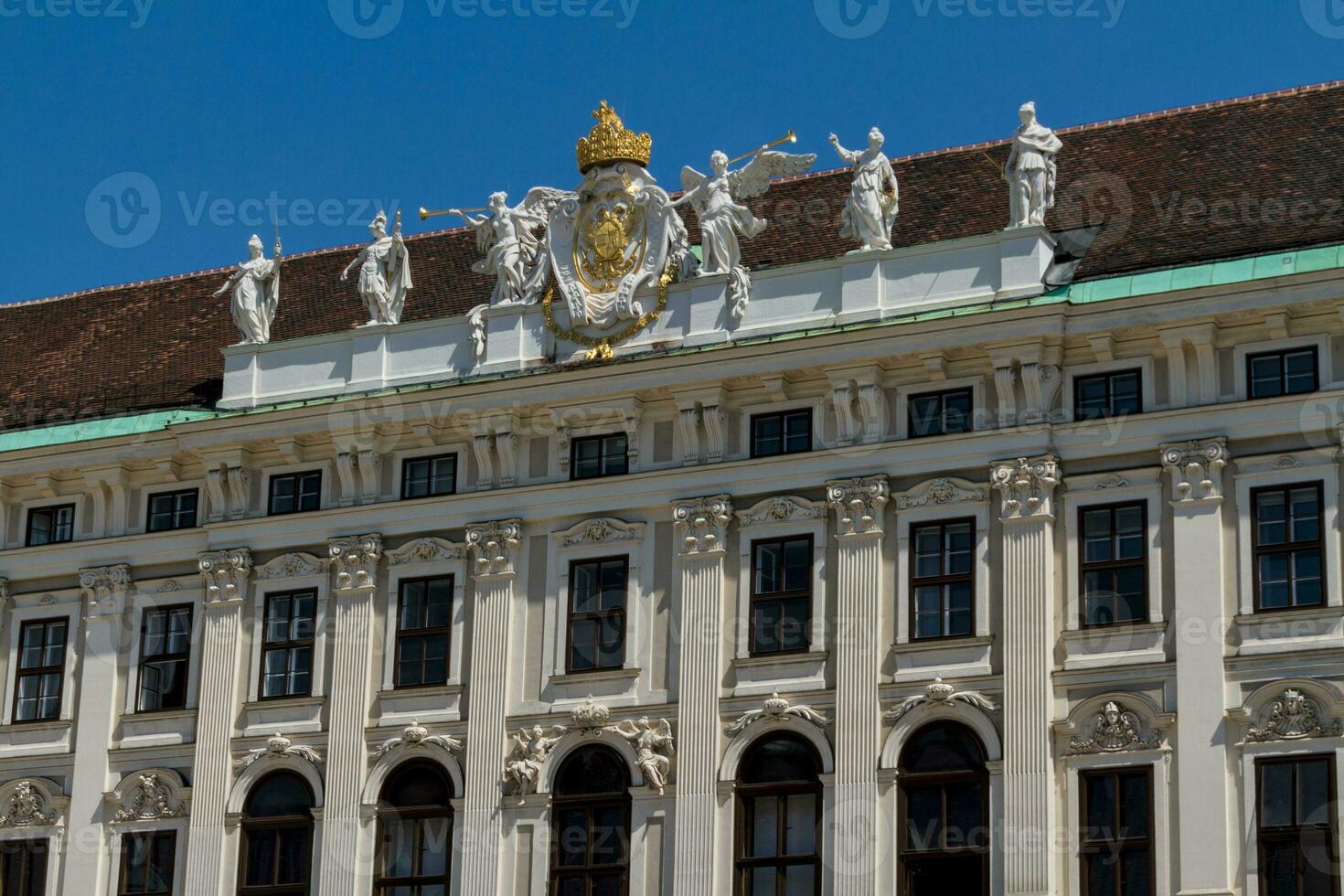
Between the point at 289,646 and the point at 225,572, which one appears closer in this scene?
the point at 289,646

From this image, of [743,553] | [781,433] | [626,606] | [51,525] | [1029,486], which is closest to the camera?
[1029,486]

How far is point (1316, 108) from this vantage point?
40.9 meters

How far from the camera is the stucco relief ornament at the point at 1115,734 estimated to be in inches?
1389

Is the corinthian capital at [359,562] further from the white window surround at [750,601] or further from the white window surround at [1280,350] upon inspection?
the white window surround at [1280,350]

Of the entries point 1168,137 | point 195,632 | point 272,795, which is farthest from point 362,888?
point 1168,137

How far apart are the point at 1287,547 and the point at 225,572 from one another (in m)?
15.2

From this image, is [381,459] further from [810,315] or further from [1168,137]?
[1168,137]

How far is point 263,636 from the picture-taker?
1625 inches

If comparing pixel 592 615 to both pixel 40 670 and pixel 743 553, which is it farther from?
pixel 40 670

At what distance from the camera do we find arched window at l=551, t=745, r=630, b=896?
125ft

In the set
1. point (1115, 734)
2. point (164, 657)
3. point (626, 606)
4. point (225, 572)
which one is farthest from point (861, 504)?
point (164, 657)

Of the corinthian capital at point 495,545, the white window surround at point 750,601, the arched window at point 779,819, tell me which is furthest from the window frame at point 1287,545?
the corinthian capital at point 495,545

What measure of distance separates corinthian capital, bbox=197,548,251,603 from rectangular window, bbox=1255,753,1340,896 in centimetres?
1488

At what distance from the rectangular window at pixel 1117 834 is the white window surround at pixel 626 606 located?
6522 mm
